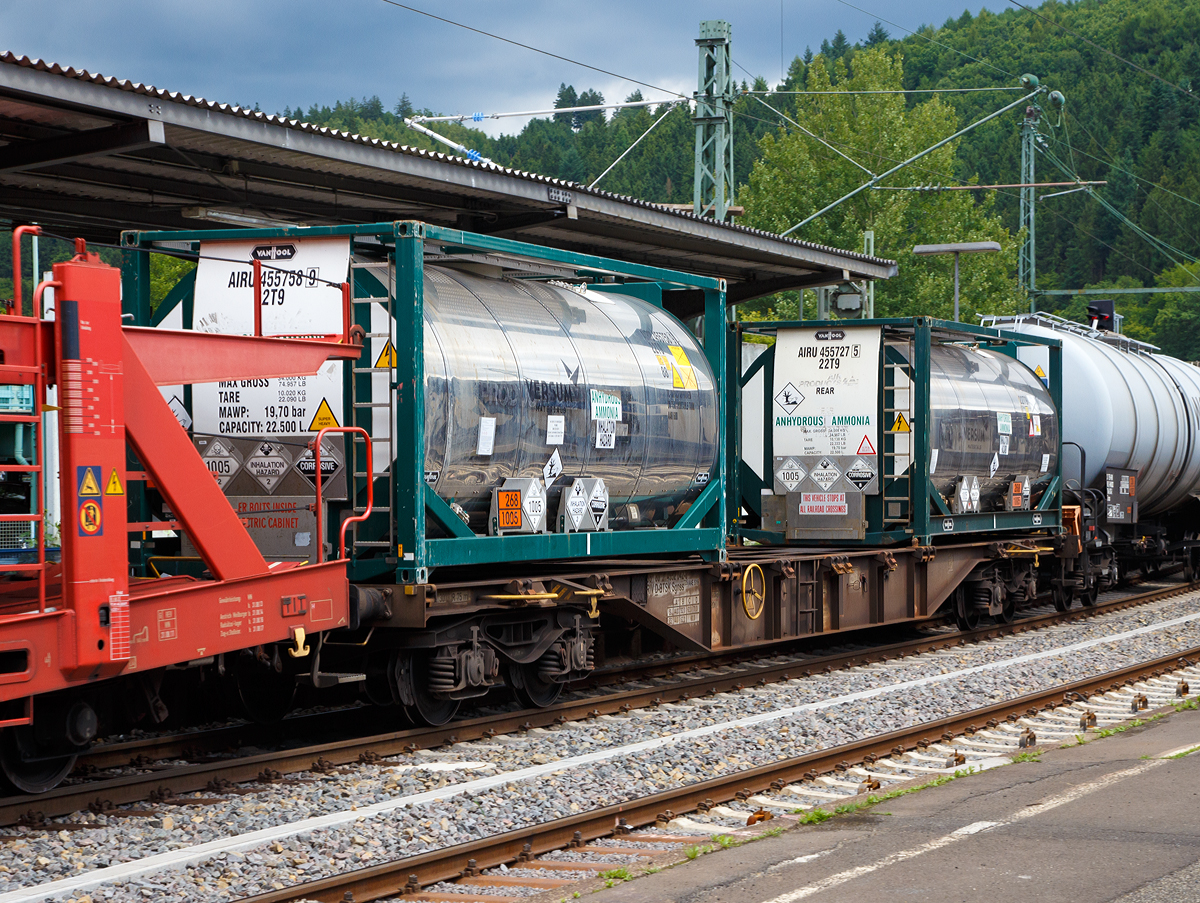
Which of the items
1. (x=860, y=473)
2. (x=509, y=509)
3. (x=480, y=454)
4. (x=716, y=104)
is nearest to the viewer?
(x=480, y=454)

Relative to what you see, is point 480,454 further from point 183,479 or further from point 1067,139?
point 1067,139

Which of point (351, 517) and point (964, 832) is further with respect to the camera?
point (351, 517)

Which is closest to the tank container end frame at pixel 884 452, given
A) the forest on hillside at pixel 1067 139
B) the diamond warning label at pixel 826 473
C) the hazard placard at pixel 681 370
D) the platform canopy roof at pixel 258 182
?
the diamond warning label at pixel 826 473

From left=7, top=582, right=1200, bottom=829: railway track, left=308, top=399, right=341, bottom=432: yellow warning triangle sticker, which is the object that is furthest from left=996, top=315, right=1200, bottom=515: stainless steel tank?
left=308, top=399, right=341, bottom=432: yellow warning triangle sticker

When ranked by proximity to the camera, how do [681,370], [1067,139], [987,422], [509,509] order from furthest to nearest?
[1067,139]
[987,422]
[681,370]
[509,509]

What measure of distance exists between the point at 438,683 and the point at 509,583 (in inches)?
36.1

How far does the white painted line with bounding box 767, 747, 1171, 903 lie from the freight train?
3727mm

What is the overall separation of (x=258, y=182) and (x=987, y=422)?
945cm

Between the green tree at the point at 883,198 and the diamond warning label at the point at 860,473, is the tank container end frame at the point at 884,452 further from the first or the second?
the green tree at the point at 883,198

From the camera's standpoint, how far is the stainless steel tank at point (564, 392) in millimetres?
9914

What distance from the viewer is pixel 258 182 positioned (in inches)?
521

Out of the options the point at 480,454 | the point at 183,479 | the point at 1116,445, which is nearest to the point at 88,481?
the point at 183,479

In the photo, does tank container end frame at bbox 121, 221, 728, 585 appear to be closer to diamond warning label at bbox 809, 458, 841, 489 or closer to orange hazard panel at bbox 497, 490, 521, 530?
orange hazard panel at bbox 497, 490, 521, 530

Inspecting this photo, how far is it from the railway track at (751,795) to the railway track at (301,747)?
2.11m
